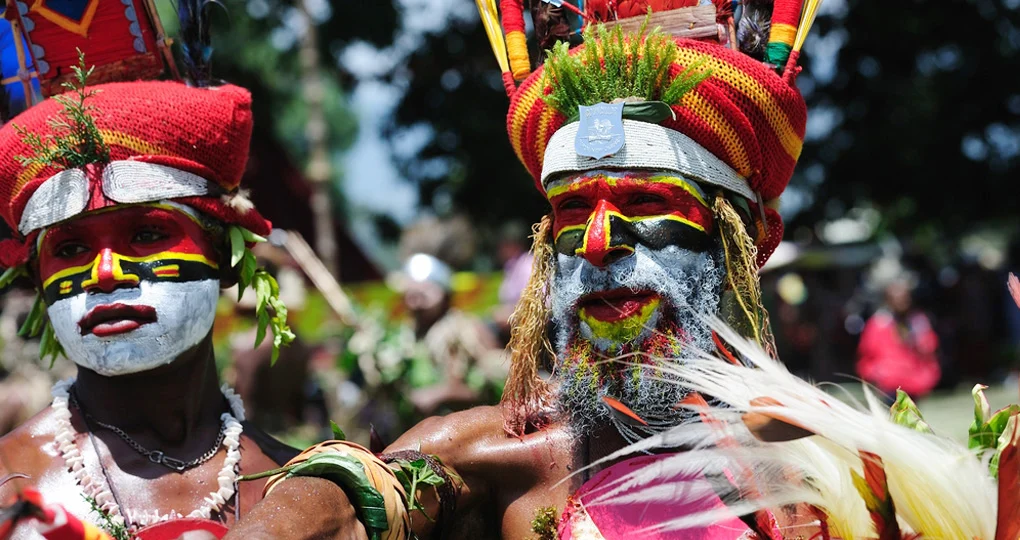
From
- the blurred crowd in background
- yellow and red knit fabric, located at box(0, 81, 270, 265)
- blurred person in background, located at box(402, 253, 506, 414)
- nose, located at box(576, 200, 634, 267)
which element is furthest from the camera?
the blurred crowd in background

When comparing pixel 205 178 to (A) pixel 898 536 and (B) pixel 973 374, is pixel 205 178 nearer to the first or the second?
(A) pixel 898 536

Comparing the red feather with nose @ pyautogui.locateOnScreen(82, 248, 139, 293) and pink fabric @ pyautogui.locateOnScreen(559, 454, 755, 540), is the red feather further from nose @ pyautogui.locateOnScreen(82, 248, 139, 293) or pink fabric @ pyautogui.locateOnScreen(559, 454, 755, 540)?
nose @ pyautogui.locateOnScreen(82, 248, 139, 293)

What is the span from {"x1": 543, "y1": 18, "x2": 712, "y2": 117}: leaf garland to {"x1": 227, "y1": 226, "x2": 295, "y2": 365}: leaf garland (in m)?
1.14

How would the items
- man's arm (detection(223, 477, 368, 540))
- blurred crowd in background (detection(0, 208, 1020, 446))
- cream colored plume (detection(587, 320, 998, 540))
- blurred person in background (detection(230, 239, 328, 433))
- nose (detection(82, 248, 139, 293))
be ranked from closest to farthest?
cream colored plume (detection(587, 320, 998, 540)) → man's arm (detection(223, 477, 368, 540)) → nose (detection(82, 248, 139, 293)) → blurred crowd in background (detection(0, 208, 1020, 446)) → blurred person in background (detection(230, 239, 328, 433))

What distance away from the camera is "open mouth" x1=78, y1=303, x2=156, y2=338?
331 cm

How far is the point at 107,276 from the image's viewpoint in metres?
3.30

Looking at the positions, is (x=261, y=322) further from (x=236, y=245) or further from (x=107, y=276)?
(x=107, y=276)

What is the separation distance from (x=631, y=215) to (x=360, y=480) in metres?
0.96

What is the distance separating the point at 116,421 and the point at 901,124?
9.71 meters

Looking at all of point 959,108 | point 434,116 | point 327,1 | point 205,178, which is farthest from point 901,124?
point 205,178

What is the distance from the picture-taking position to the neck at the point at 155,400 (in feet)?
11.5

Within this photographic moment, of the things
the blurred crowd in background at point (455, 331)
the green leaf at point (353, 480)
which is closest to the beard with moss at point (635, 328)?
the blurred crowd in background at point (455, 331)

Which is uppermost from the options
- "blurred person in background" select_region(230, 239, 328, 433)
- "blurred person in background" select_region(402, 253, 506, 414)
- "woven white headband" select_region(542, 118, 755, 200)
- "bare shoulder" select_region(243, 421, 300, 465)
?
"woven white headband" select_region(542, 118, 755, 200)

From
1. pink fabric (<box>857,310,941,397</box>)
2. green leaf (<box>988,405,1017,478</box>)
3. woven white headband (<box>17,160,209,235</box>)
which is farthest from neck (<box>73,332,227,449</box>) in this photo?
pink fabric (<box>857,310,941,397</box>)
